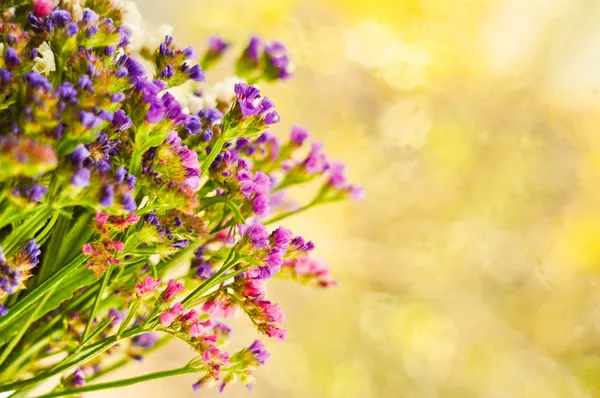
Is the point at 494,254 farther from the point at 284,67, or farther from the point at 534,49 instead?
the point at 284,67

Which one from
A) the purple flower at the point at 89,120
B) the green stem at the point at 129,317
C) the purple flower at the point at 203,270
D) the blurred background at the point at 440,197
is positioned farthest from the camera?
the blurred background at the point at 440,197

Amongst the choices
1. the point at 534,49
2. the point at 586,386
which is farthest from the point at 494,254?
the point at 534,49

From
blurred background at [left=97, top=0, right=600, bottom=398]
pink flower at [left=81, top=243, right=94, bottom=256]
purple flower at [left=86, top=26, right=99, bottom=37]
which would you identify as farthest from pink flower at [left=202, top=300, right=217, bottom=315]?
blurred background at [left=97, top=0, right=600, bottom=398]

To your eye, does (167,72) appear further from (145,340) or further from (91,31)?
(145,340)

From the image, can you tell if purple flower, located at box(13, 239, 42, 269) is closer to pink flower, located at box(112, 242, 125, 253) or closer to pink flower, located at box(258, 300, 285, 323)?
pink flower, located at box(112, 242, 125, 253)

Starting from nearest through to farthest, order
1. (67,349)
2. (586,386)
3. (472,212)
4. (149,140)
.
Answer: (149,140) < (67,349) < (586,386) < (472,212)

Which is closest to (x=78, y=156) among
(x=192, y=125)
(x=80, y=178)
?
(x=80, y=178)

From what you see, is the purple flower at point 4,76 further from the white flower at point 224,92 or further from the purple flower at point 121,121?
the white flower at point 224,92

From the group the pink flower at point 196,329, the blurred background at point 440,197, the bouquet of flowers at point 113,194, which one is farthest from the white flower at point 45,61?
the blurred background at point 440,197
